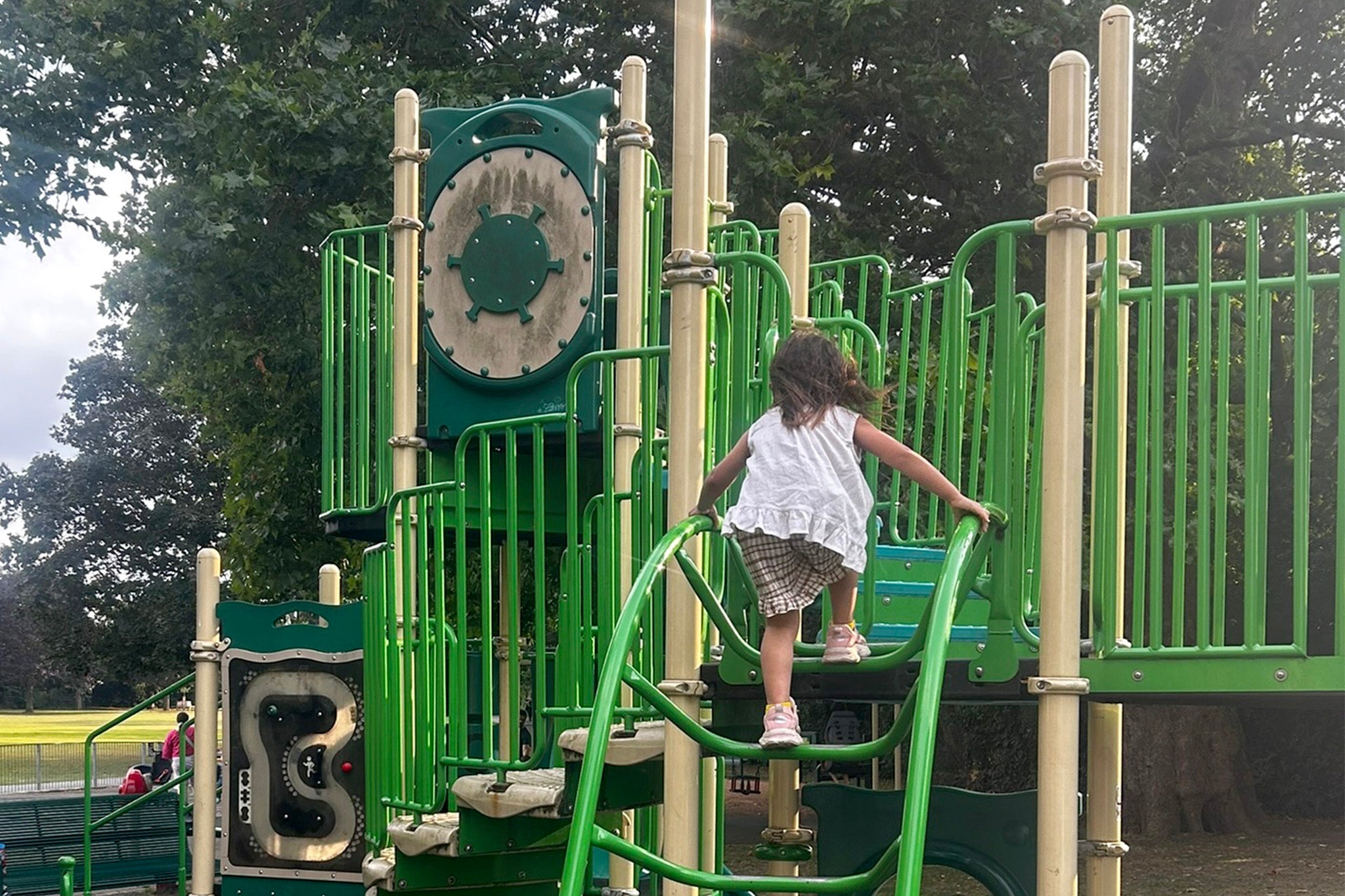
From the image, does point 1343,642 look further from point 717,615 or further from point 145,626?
point 145,626

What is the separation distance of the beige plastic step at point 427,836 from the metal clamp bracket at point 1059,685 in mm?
2656

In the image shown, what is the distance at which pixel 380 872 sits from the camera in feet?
21.2

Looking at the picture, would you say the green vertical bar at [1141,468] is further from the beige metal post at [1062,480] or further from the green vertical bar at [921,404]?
the green vertical bar at [921,404]

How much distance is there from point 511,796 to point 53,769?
29.6 m

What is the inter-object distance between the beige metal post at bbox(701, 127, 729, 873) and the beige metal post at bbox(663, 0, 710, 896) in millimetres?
145

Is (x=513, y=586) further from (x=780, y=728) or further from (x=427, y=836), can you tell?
(x=780, y=728)

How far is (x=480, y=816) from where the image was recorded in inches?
237

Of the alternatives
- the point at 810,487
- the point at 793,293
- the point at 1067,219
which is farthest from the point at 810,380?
the point at 793,293

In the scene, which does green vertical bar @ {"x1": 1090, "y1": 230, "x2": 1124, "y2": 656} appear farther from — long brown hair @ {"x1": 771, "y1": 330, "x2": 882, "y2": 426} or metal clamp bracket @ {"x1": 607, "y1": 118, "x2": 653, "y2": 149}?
metal clamp bracket @ {"x1": 607, "y1": 118, "x2": 653, "y2": 149}

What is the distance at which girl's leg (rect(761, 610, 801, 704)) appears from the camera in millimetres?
4387

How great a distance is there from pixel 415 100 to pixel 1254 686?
217 inches

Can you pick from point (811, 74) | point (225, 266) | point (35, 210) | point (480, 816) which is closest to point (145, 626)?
point (35, 210)

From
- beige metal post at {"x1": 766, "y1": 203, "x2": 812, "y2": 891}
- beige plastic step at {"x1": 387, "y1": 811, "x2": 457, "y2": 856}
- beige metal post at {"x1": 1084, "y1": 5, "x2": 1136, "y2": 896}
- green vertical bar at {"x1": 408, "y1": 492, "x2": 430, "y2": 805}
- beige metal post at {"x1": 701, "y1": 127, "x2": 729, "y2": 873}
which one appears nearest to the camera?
beige metal post at {"x1": 1084, "y1": 5, "x2": 1136, "y2": 896}

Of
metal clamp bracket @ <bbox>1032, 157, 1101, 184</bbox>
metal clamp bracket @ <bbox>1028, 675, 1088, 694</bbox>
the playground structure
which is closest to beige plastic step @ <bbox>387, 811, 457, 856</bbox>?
the playground structure
